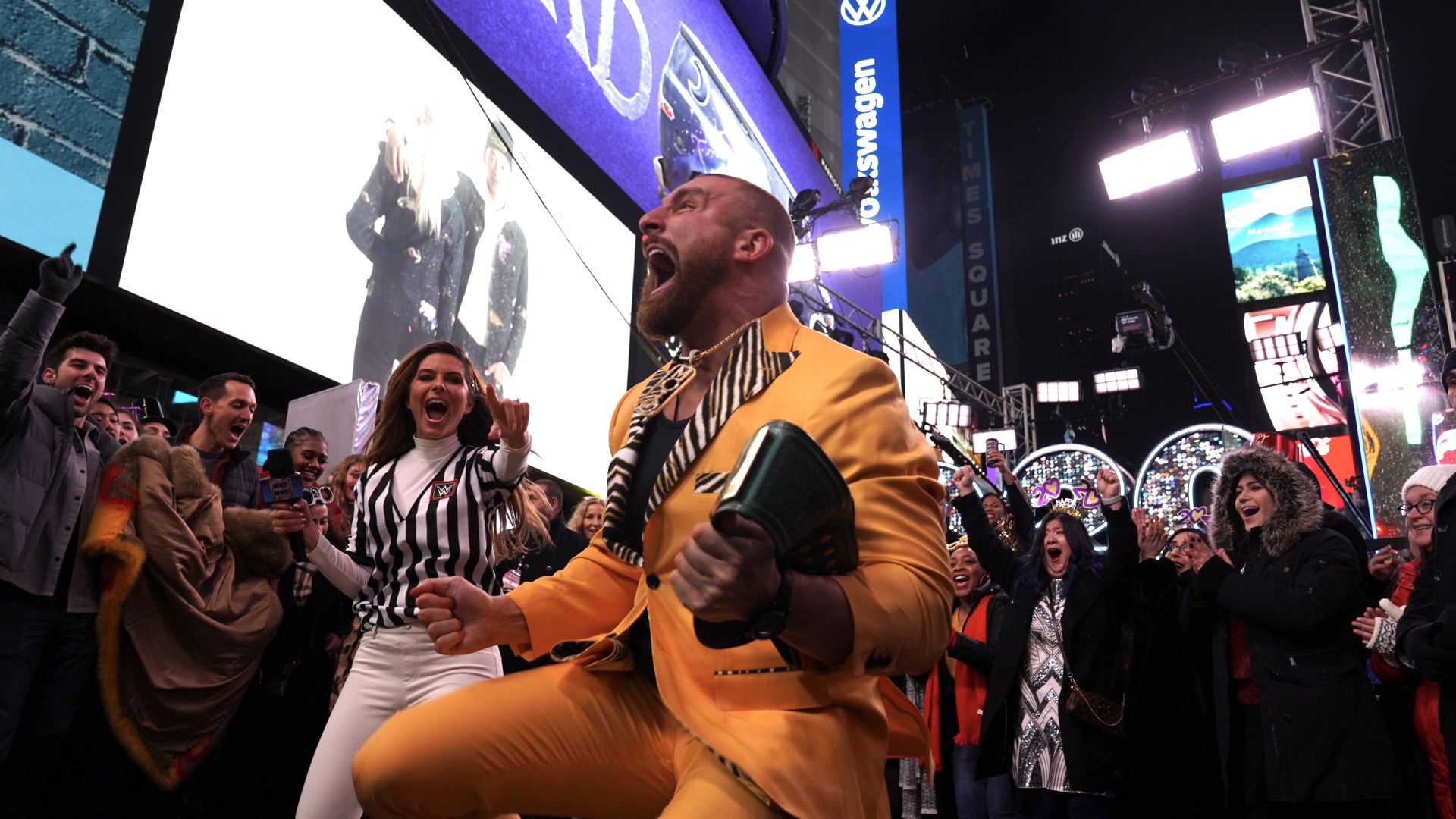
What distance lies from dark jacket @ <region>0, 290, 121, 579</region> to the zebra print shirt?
1338 millimetres

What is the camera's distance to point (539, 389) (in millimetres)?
8625

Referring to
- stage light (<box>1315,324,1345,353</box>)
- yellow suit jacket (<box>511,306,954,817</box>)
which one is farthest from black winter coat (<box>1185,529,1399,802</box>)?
stage light (<box>1315,324,1345,353</box>)

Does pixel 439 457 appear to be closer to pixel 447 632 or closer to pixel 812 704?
pixel 447 632

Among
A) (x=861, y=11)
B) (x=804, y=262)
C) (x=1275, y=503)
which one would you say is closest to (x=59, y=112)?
(x=1275, y=503)

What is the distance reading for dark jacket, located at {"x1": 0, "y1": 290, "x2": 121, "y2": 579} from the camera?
12.2 feet

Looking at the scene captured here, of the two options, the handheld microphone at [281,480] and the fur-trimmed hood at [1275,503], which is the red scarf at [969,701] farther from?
the handheld microphone at [281,480]

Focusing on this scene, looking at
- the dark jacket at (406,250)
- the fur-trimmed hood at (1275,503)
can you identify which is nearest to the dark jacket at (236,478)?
the dark jacket at (406,250)

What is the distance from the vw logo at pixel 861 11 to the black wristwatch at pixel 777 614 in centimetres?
2266

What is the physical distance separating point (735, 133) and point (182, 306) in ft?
34.5

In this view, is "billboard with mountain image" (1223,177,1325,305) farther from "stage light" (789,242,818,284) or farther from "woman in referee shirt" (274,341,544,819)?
"woman in referee shirt" (274,341,544,819)

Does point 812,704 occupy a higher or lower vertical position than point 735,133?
lower

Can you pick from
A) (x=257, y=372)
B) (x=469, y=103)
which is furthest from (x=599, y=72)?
(x=257, y=372)

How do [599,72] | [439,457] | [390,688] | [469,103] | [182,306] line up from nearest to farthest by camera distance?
[390,688]
[439,457]
[182,306]
[469,103]
[599,72]

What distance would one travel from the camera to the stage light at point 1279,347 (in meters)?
15.5
